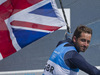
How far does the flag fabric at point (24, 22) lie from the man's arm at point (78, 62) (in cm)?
96

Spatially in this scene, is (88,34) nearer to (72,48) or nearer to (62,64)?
(72,48)

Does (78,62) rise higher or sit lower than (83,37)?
lower

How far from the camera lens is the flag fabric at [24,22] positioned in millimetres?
2691

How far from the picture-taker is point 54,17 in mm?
2717

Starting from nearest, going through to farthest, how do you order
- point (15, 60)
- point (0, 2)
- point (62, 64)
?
point (62, 64) < point (0, 2) < point (15, 60)

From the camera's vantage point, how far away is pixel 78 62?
1.78m

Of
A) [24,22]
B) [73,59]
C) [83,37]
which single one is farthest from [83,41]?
[24,22]

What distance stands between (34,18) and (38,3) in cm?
18

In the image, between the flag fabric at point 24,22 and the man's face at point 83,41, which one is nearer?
the man's face at point 83,41

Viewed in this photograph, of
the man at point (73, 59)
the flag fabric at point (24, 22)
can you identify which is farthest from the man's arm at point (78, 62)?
the flag fabric at point (24, 22)

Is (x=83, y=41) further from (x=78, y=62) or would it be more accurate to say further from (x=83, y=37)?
(x=78, y=62)

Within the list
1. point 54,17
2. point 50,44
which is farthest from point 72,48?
point 50,44

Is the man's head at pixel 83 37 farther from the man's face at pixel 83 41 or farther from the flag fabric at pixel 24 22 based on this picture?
the flag fabric at pixel 24 22

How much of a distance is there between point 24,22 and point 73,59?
1115mm
